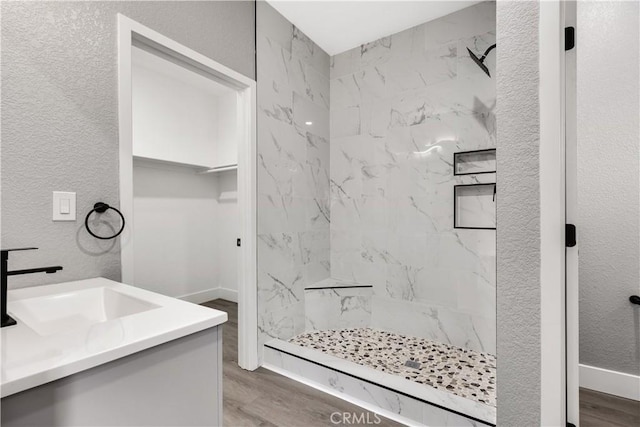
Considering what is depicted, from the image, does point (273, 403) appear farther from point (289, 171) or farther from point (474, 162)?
point (474, 162)

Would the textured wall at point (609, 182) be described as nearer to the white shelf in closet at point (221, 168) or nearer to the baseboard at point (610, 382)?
the baseboard at point (610, 382)

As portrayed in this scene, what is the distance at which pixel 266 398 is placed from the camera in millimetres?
1928

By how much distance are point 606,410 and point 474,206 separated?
157cm

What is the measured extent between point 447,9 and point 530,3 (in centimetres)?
166

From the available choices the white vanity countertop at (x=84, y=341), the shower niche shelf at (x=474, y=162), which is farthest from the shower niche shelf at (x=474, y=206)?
the white vanity countertop at (x=84, y=341)

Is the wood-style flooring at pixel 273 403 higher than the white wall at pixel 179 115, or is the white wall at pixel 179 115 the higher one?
the white wall at pixel 179 115

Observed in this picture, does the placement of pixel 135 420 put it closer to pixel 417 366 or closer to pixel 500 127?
pixel 500 127

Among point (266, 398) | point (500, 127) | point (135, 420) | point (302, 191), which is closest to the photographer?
point (135, 420)

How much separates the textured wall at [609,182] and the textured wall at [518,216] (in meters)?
0.19

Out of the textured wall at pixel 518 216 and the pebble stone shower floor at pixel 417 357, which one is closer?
the textured wall at pixel 518 216

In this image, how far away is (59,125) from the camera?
4.18 ft

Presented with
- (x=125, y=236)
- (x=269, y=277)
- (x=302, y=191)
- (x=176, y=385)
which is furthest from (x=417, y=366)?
(x=125, y=236)

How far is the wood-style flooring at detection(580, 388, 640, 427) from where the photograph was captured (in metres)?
1.12

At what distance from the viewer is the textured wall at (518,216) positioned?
114 centimetres
